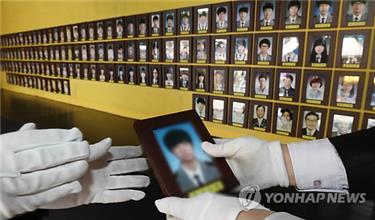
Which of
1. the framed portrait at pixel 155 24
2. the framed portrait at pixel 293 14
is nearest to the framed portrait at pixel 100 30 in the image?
the framed portrait at pixel 155 24

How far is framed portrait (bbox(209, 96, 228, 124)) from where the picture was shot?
1579mm

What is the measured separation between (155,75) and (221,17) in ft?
2.04

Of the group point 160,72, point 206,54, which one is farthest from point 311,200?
point 160,72

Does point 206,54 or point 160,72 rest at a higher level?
point 206,54

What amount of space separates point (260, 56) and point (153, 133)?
0.98 m

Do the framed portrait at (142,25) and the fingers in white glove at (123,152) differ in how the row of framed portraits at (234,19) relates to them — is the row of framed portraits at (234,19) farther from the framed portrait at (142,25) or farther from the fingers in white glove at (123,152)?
the fingers in white glove at (123,152)

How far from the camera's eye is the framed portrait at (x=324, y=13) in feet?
3.78

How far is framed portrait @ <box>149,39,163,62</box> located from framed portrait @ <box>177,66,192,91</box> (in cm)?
19

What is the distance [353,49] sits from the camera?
1137mm

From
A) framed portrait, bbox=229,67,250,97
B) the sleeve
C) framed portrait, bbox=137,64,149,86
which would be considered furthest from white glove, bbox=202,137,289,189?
framed portrait, bbox=137,64,149,86

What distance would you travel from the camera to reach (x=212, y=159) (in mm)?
603

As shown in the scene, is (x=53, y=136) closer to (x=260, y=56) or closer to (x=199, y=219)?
(x=199, y=219)

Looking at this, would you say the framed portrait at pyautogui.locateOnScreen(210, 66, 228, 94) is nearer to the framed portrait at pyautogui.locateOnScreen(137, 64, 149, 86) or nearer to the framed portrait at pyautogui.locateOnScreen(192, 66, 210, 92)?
the framed portrait at pyautogui.locateOnScreen(192, 66, 210, 92)

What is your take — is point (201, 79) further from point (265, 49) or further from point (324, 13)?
point (324, 13)
